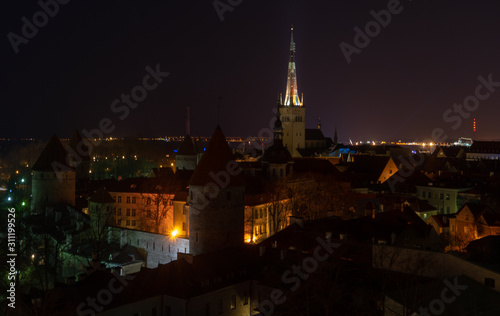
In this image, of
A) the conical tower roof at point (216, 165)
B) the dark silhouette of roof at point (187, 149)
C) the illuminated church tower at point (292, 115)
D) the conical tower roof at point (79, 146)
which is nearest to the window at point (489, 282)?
the conical tower roof at point (216, 165)

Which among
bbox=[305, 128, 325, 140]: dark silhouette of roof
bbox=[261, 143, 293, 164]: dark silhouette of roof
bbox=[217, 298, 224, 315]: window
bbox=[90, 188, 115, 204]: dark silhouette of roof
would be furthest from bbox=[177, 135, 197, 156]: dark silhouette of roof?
bbox=[217, 298, 224, 315]: window

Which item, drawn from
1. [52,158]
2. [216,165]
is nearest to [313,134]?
[52,158]

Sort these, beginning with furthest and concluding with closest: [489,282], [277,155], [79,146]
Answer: [79,146]
[277,155]
[489,282]

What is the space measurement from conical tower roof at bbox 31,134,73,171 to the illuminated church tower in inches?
2338

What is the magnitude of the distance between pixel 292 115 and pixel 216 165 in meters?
75.1

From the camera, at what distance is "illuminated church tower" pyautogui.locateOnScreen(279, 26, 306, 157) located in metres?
103

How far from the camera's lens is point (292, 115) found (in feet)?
340

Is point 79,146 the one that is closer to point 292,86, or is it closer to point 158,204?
point 158,204

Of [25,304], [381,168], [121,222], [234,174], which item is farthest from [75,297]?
[381,168]

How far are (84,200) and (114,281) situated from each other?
30026 millimetres

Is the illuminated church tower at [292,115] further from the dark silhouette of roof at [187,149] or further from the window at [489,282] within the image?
the window at [489,282]

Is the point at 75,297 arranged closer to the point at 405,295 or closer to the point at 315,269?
the point at 315,269

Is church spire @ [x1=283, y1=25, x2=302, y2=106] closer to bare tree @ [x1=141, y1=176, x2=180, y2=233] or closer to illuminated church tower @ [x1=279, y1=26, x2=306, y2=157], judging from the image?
illuminated church tower @ [x1=279, y1=26, x2=306, y2=157]

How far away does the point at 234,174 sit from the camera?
2994 cm
